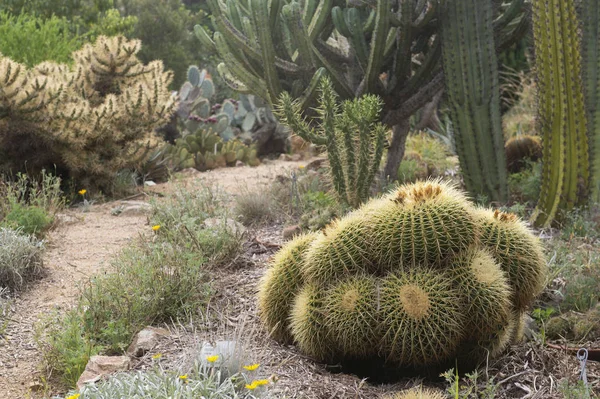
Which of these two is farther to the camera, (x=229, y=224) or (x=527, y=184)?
(x=527, y=184)

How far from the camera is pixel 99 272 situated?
16.9 feet

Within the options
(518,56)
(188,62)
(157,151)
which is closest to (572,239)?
(157,151)

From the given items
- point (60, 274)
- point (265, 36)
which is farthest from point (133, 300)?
point (265, 36)

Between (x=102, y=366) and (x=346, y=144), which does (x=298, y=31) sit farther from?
(x=102, y=366)

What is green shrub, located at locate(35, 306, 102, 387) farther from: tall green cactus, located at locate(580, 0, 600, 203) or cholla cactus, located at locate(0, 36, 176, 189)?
tall green cactus, located at locate(580, 0, 600, 203)

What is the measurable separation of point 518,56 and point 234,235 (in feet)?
31.4

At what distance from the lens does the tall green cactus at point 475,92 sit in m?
6.04

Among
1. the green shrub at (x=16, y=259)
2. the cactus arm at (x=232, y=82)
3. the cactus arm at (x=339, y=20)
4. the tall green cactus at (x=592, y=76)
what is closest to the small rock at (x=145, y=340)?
the green shrub at (x=16, y=259)

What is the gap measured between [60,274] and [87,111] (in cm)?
271

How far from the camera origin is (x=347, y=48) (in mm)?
7434

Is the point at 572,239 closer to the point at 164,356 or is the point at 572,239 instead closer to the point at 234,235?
the point at 234,235

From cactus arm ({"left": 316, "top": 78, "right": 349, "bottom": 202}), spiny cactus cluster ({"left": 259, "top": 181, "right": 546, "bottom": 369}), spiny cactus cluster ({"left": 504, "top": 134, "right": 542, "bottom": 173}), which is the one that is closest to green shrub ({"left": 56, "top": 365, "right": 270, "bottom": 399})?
spiny cactus cluster ({"left": 259, "top": 181, "right": 546, "bottom": 369})

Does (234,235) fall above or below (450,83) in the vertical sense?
below

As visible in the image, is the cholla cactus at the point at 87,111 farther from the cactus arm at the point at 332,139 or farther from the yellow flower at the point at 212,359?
the yellow flower at the point at 212,359
